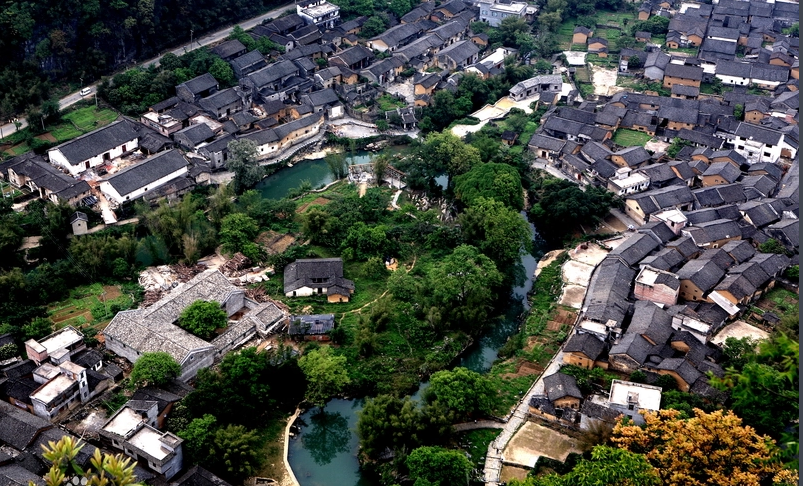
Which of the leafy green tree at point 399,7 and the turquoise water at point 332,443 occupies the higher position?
the leafy green tree at point 399,7

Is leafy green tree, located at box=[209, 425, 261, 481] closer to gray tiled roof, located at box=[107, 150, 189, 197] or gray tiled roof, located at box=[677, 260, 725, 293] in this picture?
gray tiled roof, located at box=[107, 150, 189, 197]

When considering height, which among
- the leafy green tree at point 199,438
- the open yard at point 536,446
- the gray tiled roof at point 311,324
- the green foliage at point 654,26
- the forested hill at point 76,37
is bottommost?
the green foliage at point 654,26

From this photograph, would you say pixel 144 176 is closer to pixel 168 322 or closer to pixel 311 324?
pixel 168 322

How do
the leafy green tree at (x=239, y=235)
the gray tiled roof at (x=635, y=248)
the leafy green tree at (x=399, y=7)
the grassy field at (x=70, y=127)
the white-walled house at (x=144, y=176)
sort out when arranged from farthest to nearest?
1. the leafy green tree at (x=399, y=7)
2. the grassy field at (x=70, y=127)
3. the white-walled house at (x=144, y=176)
4. the leafy green tree at (x=239, y=235)
5. the gray tiled roof at (x=635, y=248)

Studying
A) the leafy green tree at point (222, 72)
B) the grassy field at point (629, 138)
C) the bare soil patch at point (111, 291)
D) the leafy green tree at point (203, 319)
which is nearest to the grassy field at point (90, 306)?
the bare soil patch at point (111, 291)

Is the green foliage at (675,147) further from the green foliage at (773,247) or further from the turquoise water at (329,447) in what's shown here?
the turquoise water at (329,447)

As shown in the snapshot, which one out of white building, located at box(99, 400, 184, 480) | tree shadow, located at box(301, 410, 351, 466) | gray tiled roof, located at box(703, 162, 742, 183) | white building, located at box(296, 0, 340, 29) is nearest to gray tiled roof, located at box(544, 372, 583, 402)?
tree shadow, located at box(301, 410, 351, 466)

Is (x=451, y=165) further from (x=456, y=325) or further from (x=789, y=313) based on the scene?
(x=789, y=313)
